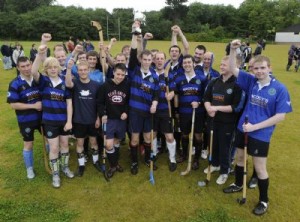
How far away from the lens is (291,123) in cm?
902

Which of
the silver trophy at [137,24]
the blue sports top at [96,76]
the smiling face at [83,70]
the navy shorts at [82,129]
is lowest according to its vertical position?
the navy shorts at [82,129]

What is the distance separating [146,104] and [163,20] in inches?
2924

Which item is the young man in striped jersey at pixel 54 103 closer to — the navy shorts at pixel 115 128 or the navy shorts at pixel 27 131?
the navy shorts at pixel 27 131

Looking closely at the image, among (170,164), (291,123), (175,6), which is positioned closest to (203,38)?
(175,6)

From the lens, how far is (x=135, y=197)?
16.4 feet

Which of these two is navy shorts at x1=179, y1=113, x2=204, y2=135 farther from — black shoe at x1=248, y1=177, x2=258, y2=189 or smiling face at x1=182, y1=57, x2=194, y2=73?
black shoe at x1=248, y1=177, x2=258, y2=189

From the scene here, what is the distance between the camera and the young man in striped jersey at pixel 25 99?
193 inches

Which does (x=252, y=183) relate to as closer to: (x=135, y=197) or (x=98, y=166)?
(x=135, y=197)

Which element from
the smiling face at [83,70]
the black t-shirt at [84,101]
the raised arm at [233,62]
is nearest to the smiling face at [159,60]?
the black t-shirt at [84,101]

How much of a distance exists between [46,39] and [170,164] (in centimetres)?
345

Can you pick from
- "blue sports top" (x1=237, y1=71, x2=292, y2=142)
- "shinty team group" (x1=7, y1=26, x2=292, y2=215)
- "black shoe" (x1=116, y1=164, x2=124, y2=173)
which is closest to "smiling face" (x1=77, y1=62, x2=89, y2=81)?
"shinty team group" (x1=7, y1=26, x2=292, y2=215)

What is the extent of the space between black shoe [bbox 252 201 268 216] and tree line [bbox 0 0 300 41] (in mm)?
53779

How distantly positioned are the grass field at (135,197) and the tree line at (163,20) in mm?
52248

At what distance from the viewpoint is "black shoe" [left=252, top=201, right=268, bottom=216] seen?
177 inches
